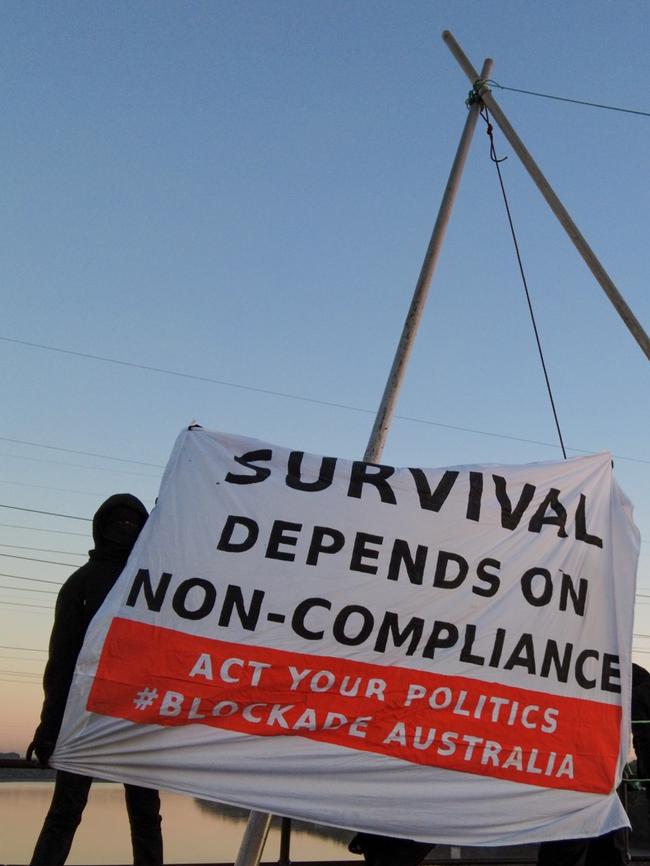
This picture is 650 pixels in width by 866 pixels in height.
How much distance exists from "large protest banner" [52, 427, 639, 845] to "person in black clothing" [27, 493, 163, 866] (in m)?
0.28

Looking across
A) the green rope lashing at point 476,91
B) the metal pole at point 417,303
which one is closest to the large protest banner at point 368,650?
the metal pole at point 417,303

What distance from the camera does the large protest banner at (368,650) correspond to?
3773mm

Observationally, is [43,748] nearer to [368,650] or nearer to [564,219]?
[368,650]

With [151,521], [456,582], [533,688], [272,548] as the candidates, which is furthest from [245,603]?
[533,688]

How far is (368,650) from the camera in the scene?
4.00 meters

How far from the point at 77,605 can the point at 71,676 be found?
0.32 m

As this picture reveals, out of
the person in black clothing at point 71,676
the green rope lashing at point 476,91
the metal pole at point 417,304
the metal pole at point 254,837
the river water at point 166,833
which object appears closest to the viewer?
the person in black clothing at point 71,676

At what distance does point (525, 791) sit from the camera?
3959 mm

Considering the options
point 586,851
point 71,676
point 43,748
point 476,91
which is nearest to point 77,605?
point 71,676

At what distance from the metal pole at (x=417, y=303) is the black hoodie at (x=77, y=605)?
1647 millimetres

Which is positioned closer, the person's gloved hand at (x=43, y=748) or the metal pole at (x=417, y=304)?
the person's gloved hand at (x=43, y=748)

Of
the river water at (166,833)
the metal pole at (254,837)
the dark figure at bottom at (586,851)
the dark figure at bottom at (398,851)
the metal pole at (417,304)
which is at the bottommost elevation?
the river water at (166,833)

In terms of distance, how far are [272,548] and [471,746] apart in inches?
49.7

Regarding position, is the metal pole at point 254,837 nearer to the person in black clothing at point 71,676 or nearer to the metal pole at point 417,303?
the person in black clothing at point 71,676
